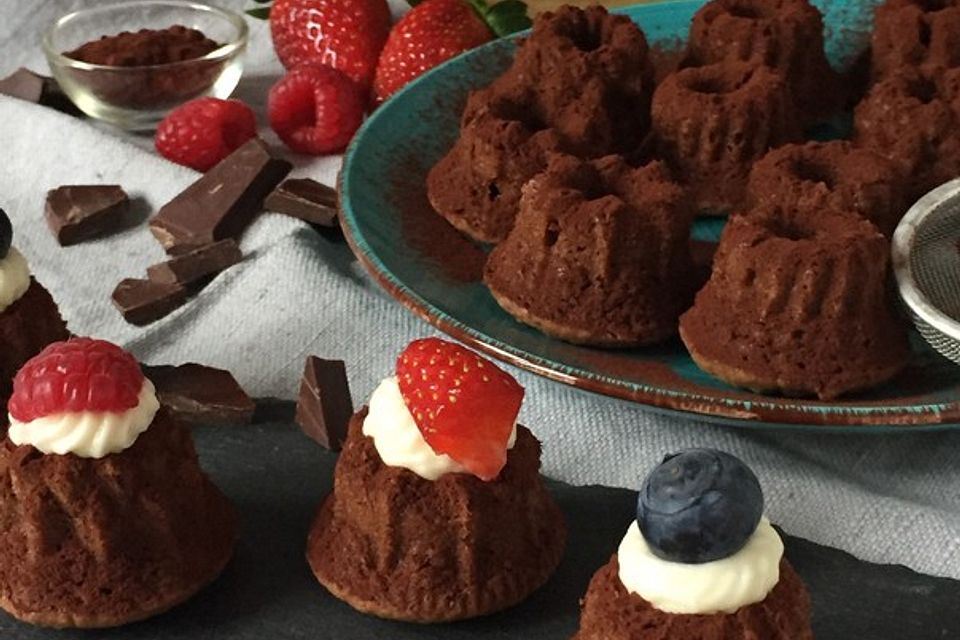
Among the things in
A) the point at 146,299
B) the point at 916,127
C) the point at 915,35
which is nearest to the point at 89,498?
the point at 146,299

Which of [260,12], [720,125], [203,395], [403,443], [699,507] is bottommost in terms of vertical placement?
[260,12]

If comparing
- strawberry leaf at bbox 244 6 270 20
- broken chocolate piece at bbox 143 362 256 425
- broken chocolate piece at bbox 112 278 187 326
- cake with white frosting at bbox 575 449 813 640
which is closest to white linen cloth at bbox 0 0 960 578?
broken chocolate piece at bbox 112 278 187 326

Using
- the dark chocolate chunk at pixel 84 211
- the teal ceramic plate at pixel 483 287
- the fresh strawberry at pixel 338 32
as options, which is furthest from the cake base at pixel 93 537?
Result: the fresh strawberry at pixel 338 32

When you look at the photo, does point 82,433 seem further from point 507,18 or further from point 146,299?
point 507,18

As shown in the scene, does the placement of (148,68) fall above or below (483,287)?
below

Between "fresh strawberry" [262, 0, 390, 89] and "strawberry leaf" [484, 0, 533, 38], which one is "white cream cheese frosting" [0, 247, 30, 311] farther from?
"strawberry leaf" [484, 0, 533, 38]

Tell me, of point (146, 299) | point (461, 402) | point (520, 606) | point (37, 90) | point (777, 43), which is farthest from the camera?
point (37, 90)

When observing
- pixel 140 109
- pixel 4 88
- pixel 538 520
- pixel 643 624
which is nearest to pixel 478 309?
pixel 538 520
